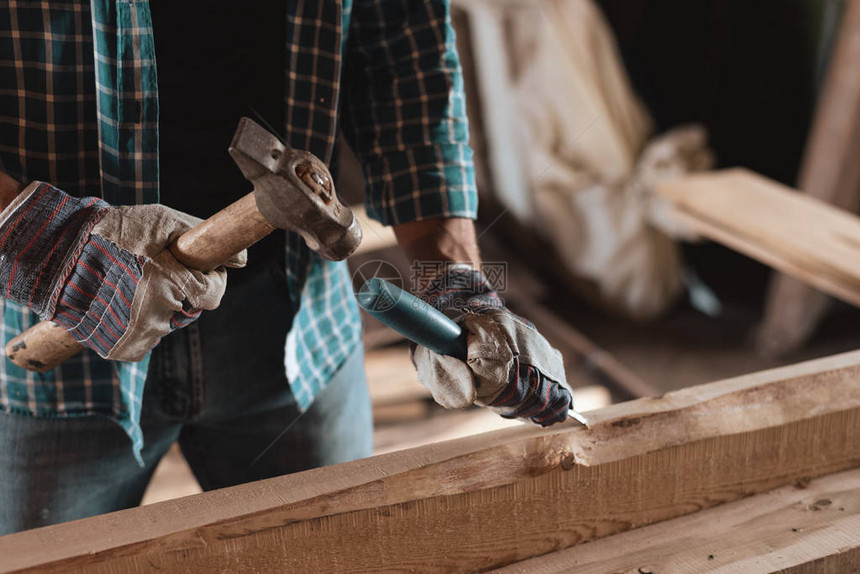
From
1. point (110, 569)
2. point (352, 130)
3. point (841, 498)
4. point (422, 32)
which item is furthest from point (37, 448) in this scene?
point (841, 498)

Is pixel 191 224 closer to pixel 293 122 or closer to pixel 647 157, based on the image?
pixel 293 122

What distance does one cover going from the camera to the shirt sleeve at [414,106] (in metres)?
1.22

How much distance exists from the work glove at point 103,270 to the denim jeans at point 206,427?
8.9 inches

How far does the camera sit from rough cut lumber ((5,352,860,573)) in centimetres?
90

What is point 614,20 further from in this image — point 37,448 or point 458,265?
point 37,448

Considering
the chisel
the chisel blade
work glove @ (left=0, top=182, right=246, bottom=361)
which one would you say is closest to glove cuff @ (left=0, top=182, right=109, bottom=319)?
work glove @ (left=0, top=182, right=246, bottom=361)

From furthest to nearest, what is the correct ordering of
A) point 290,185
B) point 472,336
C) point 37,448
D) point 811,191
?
point 811,191 → point 37,448 → point 472,336 → point 290,185

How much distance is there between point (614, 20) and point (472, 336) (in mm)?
3687

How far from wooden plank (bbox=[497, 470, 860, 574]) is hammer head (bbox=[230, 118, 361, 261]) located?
0.53 metres

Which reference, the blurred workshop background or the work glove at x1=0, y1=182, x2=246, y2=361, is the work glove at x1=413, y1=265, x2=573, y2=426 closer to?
the work glove at x1=0, y1=182, x2=246, y2=361

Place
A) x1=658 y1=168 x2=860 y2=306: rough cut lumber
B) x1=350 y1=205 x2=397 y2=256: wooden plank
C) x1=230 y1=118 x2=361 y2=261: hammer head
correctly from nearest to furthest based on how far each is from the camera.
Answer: x1=230 y1=118 x2=361 y2=261: hammer head → x1=658 y1=168 x2=860 y2=306: rough cut lumber → x1=350 y1=205 x2=397 y2=256: wooden plank

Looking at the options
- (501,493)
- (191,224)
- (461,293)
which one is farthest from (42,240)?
(501,493)

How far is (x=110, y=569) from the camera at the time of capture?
87cm

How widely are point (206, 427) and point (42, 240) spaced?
1.42ft
